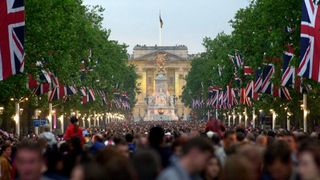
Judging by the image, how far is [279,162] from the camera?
40.2 ft

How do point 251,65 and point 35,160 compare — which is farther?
point 251,65

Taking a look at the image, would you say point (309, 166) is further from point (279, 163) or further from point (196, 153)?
point (279, 163)

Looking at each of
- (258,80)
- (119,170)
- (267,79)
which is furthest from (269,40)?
(119,170)

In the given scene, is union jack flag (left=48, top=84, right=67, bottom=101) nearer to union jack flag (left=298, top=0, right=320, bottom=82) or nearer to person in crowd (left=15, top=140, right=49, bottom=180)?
union jack flag (left=298, top=0, right=320, bottom=82)

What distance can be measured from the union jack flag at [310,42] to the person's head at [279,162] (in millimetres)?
24080

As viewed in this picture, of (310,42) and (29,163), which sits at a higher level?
(310,42)

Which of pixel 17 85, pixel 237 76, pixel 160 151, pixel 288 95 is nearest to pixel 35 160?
pixel 160 151

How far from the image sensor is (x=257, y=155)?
13914mm

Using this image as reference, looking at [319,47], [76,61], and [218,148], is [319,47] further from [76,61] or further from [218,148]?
[76,61]

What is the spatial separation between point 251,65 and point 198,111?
387ft

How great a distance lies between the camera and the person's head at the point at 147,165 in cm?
1059

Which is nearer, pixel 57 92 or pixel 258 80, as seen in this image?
pixel 258 80

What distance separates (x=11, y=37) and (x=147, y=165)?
921 inches

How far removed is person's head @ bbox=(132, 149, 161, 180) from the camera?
1059cm
